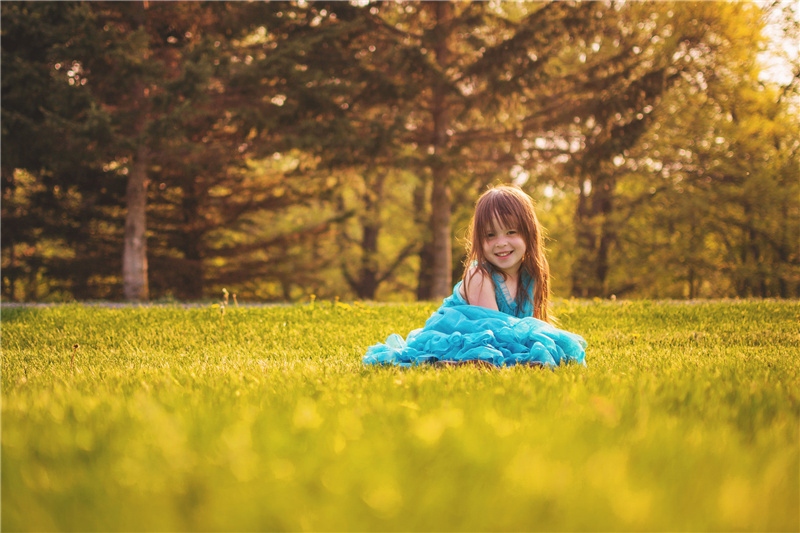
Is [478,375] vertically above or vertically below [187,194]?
below

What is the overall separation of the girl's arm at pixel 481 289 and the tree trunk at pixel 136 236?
11.2 meters

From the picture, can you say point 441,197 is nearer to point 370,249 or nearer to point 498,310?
point 370,249

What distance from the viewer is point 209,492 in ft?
4.53

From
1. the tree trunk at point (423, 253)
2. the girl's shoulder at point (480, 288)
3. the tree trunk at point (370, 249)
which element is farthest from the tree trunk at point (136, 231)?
the tree trunk at point (423, 253)

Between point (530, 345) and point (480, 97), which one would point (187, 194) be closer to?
point (480, 97)

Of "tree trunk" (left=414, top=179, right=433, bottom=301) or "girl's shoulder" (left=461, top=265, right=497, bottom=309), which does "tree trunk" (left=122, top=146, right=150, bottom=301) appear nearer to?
"girl's shoulder" (left=461, top=265, right=497, bottom=309)

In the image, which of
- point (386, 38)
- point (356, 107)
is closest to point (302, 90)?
point (356, 107)

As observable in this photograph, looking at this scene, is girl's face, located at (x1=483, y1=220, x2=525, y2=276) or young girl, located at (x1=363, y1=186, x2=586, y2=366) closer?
young girl, located at (x1=363, y1=186, x2=586, y2=366)

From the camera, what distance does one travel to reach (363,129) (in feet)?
47.6

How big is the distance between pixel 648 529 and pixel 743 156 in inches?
852

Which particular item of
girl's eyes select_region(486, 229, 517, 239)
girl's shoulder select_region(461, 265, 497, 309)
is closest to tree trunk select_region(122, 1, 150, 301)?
girl's shoulder select_region(461, 265, 497, 309)

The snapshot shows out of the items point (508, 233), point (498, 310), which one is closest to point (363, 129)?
point (508, 233)

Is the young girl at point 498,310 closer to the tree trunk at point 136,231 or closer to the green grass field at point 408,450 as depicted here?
the green grass field at point 408,450

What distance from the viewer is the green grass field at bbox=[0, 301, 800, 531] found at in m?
1.28
